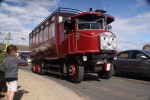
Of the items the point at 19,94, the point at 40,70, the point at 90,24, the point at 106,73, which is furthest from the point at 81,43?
the point at 40,70

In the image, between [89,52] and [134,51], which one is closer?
[89,52]

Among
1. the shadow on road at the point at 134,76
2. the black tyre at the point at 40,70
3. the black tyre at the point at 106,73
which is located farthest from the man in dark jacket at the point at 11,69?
the black tyre at the point at 40,70

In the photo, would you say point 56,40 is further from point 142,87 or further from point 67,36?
point 142,87

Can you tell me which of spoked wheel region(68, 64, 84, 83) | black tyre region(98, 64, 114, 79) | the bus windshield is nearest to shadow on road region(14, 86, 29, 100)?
spoked wheel region(68, 64, 84, 83)

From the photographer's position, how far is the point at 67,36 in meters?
14.7

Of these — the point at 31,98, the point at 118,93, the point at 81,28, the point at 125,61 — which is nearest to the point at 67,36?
the point at 81,28

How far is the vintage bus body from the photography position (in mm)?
13359

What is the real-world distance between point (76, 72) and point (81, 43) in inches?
57.1

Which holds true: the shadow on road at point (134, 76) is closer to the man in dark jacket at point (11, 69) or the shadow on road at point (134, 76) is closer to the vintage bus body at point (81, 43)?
the vintage bus body at point (81, 43)

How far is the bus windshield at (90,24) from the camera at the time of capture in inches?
550

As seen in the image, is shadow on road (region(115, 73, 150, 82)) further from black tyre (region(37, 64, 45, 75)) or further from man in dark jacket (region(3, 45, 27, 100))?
man in dark jacket (region(3, 45, 27, 100))

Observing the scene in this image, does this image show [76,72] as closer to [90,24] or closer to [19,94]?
[90,24]

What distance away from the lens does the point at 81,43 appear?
44.7 ft

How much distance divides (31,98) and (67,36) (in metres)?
6.07
